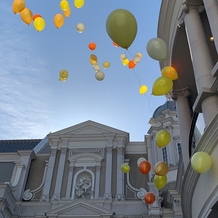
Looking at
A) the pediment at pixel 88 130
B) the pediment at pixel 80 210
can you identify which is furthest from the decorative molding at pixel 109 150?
the pediment at pixel 80 210

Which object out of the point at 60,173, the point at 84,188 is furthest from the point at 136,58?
the point at 60,173

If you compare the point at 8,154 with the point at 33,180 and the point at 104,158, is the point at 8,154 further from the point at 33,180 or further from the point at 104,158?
the point at 104,158

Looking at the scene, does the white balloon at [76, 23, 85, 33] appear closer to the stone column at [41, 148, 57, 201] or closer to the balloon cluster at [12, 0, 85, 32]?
the balloon cluster at [12, 0, 85, 32]

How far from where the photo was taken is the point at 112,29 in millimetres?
5836

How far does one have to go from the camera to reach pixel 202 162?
537 centimetres

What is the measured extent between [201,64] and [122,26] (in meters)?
2.36

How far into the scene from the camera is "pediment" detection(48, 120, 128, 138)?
66.6 feet

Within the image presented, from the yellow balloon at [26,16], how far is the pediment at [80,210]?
1096cm

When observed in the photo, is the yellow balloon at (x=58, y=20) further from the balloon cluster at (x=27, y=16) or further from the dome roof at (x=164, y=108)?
the dome roof at (x=164, y=108)

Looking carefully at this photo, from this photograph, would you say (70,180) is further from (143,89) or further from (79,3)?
(79,3)

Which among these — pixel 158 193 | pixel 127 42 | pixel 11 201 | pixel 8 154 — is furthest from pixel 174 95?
pixel 8 154

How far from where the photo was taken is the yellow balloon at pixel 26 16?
8859mm

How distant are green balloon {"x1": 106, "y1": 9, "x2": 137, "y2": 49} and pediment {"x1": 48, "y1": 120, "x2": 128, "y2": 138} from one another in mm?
14504

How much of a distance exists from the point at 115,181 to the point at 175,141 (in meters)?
5.09
